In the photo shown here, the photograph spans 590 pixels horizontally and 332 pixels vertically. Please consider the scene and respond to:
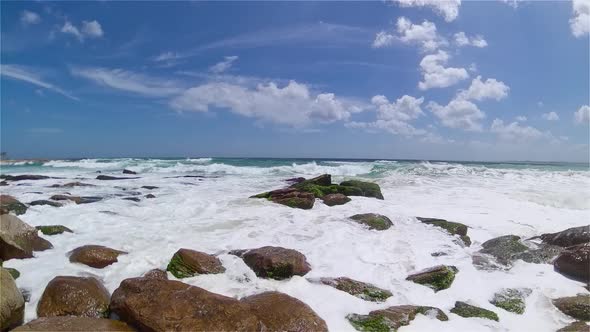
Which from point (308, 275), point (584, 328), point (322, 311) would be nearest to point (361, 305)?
point (322, 311)

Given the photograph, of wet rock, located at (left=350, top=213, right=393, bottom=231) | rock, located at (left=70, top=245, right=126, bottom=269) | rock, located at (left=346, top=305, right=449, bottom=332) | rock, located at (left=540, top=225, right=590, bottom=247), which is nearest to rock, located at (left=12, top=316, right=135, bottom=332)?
rock, located at (left=70, top=245, right=126, bottom=269)

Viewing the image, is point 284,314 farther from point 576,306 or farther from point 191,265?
point 576,306

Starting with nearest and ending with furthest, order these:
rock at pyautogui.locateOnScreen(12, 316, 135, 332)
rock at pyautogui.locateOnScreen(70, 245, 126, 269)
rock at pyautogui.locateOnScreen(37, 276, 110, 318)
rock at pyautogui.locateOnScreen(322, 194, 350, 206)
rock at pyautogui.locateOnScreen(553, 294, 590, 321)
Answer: rock at pyautogui.locateOnScreen(12, 316, 135, 332)
rock at pyautogui.locateOnScreen(37, 276, 110, 318)
rock at pyautogui.locateOnScreen(553, 294, 590, 321)
rock at pyautogui.locateOnScreen(70, 245, 126, 269)
rock at pyautogui.locateOnScreen(322, 194, 350, 206)

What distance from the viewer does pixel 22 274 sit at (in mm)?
5297

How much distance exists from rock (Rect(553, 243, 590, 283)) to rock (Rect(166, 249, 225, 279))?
5220mm

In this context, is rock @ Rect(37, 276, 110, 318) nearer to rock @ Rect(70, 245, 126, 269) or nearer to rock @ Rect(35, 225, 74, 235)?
rock @ Rect(70, 245, 126, 269)

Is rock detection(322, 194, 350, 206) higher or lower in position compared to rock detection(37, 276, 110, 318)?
higher

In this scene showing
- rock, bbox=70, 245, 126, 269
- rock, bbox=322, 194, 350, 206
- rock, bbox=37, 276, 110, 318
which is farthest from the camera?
rock, bbox=322, 194, 350, 206

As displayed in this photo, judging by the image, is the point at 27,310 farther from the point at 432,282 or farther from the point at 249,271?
the point at 432,282

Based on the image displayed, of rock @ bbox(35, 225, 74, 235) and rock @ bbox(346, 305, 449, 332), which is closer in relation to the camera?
rock @ bbox(346, 305, 449, 332)

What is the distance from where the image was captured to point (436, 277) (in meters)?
5.38

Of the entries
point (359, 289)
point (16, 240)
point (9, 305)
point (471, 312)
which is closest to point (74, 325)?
point (9, 305)

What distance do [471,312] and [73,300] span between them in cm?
473

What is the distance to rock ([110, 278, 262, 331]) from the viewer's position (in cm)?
377
